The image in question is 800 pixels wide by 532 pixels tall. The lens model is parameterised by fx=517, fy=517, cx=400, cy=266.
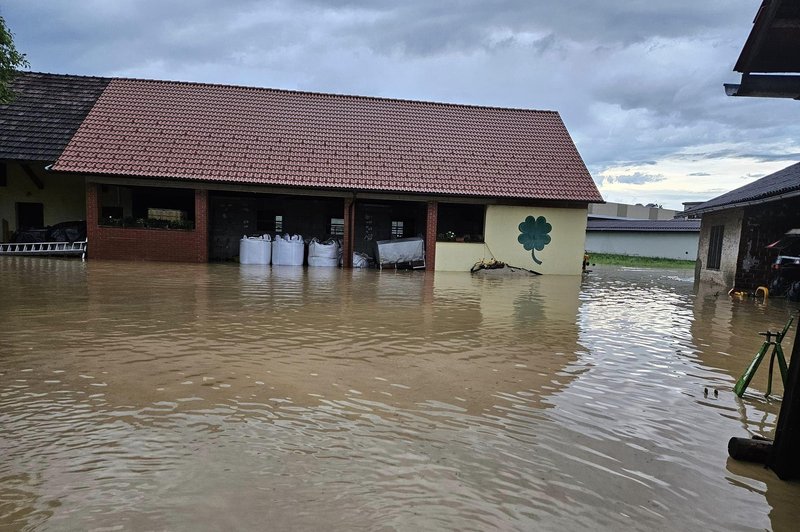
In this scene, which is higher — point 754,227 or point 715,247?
point 754,227

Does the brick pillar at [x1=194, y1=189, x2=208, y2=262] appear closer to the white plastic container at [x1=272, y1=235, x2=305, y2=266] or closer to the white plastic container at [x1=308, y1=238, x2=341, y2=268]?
the white plastic container at [x1=272, y1=235, x2=305, y2=266]

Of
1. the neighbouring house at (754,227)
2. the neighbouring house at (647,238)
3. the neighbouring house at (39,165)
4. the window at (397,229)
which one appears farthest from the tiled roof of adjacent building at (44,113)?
the neighbouring house at (647,238)

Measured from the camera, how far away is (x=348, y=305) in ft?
29.6

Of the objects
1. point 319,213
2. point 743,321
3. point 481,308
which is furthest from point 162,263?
point 743,321

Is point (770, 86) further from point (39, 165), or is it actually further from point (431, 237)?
point (39, 165)

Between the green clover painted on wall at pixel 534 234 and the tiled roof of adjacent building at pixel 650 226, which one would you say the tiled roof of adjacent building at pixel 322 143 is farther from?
the tiled roof of adjacent building at pixel 650 226

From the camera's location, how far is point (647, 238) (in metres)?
38.4

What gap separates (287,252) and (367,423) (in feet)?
47.1

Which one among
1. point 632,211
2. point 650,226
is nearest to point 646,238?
point 650,226

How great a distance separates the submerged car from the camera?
13.1 m

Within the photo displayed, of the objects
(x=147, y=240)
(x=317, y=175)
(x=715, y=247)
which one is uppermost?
(x=317, y=175)

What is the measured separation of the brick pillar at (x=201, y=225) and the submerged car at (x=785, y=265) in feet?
53.0

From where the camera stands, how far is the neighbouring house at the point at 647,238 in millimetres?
36812

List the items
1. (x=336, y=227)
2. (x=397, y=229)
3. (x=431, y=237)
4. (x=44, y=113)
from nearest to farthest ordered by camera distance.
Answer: (x=431, y=237) → (x=44, y=113) → (x=336, y=227) → (x=397, y=229)
